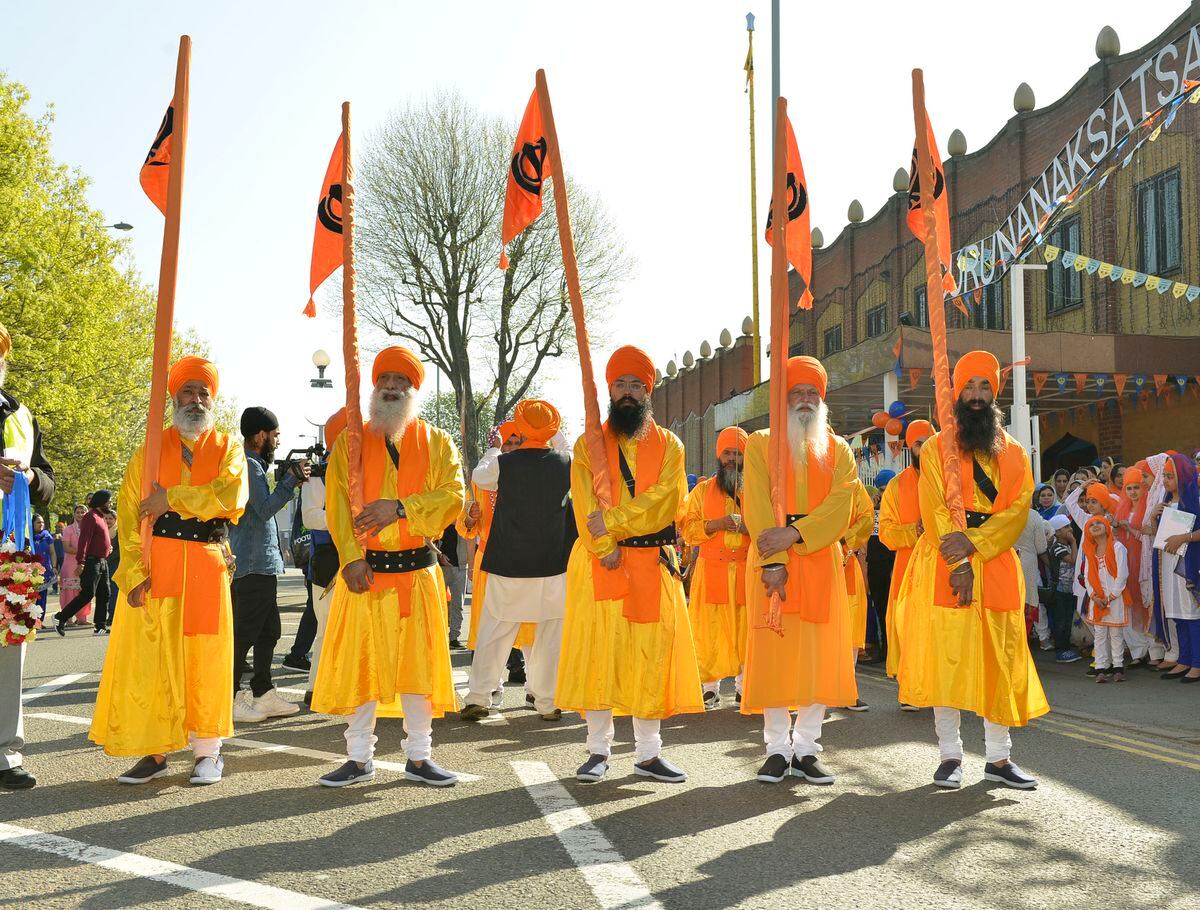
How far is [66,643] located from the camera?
1510 centimetres

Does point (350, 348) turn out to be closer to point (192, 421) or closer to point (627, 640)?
point (192, 421)

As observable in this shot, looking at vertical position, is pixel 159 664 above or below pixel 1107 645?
above

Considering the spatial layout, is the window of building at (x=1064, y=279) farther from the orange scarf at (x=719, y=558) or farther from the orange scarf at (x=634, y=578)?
the orange scarf at (x=634, y=578)

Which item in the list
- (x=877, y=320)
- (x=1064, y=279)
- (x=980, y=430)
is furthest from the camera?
(x=877, y=320)

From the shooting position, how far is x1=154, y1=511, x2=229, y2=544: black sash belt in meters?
6.12

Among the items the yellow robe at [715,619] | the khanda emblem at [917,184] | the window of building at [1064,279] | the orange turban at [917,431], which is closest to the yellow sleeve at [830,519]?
the khanda emblem at [917,184]

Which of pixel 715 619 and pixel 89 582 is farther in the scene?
pixel 89 582

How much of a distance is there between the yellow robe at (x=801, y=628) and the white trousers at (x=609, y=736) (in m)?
0.50

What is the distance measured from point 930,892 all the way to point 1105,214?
72.9ft

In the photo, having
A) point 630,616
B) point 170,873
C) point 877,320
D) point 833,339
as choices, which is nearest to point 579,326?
point 630,616

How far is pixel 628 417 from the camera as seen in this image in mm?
6473

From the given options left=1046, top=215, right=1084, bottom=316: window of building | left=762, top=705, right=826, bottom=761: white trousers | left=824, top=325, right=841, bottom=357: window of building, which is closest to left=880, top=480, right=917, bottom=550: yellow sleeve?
left=762, top=705, right=826, bottom=761: white trousers

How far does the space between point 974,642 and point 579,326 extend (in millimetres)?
2695

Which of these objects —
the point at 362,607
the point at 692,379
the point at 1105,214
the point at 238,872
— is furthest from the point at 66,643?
the point at 692,379
